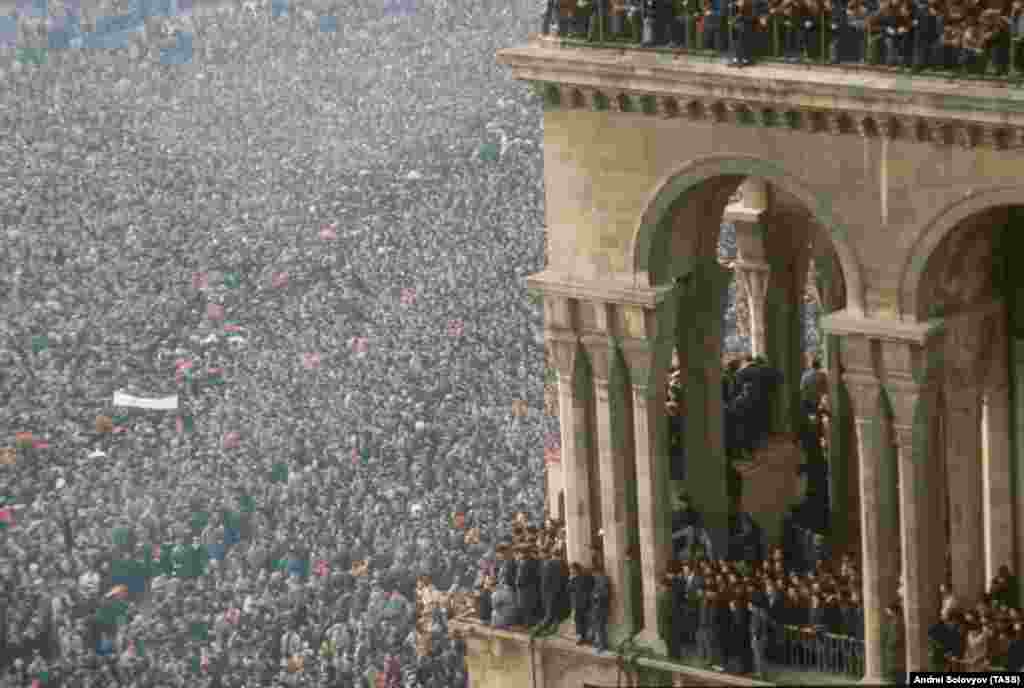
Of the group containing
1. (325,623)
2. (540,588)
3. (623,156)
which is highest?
(623,156)

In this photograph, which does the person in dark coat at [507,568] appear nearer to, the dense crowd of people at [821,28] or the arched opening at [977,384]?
the arched opening at [977,384]

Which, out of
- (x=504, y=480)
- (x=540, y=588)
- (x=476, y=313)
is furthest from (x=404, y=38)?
(x=540, y=588)

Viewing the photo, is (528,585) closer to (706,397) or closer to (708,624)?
(708,624)

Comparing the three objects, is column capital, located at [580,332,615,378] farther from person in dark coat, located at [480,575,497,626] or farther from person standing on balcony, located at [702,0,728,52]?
person standing on balcony, located at [702,0,728,52]

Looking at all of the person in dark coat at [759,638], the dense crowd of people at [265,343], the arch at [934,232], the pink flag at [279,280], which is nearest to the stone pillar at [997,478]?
the arch at [934,232]

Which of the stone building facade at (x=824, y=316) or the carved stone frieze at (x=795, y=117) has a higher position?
the carved stone frieze at (x=795, y=117)

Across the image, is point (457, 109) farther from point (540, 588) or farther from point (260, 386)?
point (540, 588)
